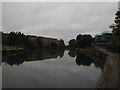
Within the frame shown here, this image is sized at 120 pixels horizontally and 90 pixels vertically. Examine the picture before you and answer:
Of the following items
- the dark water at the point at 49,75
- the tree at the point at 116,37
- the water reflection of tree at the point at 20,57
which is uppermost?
the tree at the point at 116,37

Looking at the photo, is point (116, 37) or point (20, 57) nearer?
point (116, 37)

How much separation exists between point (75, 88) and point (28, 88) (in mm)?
3223

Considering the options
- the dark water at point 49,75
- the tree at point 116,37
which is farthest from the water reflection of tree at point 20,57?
the tree at point 116,37

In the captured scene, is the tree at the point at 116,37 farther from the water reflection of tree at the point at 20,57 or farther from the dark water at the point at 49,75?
the water reflection of tree at the point at 20,57

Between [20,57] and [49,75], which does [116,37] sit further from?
[20,57]

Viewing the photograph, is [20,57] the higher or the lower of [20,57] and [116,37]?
the lower

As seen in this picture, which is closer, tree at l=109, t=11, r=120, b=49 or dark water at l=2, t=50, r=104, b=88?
dark water at l=2, t=50, r=104, b=88

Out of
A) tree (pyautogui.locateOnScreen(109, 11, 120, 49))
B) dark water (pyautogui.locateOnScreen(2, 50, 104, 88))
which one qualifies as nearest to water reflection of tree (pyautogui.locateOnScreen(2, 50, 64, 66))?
dark water (pyautogui.locateOnScreen(2, 50, 104, 88))

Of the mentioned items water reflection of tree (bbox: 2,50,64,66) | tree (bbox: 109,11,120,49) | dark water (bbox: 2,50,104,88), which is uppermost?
tree (bbox: 109,11,120,49)

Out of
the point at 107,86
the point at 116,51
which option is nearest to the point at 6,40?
the point at 116,51

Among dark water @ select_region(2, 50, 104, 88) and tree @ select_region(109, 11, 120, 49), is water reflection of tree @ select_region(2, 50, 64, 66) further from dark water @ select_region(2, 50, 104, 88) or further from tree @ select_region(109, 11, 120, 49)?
tree @ select_region(109, 11, 120, 49)

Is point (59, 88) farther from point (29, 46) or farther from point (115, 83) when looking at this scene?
point (29, 46)

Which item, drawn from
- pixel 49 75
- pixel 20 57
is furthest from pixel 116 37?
pixel 20 57

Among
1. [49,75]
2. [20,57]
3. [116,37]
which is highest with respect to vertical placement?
[116,37]
